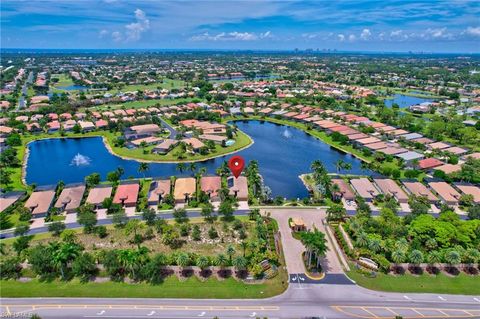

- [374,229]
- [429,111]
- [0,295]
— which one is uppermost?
[429,111]

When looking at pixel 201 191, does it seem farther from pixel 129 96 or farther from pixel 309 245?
pixel 129 96

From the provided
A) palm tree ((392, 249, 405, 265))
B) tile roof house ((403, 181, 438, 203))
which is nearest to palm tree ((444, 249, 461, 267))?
palm tree ((392, 249, 405, 265))

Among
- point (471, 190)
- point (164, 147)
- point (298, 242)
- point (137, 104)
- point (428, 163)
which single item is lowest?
point (298, 242)

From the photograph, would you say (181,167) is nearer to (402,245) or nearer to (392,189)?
(392,189)

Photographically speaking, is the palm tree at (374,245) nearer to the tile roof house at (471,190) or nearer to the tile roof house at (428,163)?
the tile roof house at (471,190)

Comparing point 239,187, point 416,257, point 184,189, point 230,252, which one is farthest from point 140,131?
point 416,257

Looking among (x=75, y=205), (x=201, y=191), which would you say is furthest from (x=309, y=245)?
(x=75, y=205)
